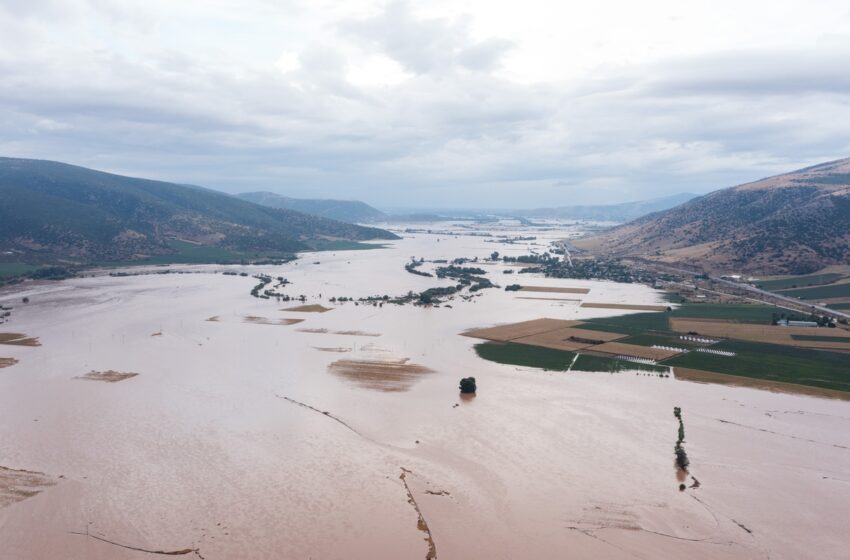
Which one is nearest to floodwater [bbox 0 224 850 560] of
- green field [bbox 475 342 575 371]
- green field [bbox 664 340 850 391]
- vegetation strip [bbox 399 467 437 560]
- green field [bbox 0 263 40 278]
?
vegetation strip [bbox 399 467 437 560]

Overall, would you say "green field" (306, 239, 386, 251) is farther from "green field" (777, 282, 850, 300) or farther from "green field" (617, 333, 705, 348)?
"green field" (617, 333, 705, 348)

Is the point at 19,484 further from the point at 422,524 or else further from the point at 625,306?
the point at 625,306

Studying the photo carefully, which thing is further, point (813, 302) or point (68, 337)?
point (813, 302)

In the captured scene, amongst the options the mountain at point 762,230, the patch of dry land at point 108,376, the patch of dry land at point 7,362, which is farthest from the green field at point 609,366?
the mountain at point 762,230

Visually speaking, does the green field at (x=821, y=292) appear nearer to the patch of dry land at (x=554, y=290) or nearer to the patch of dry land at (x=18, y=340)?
the patch of dry land at (x=554, y=290)

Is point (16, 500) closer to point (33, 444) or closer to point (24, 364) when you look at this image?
point (33, 444)

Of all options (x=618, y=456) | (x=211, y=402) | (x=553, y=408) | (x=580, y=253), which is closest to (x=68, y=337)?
(x=211, y=402)
